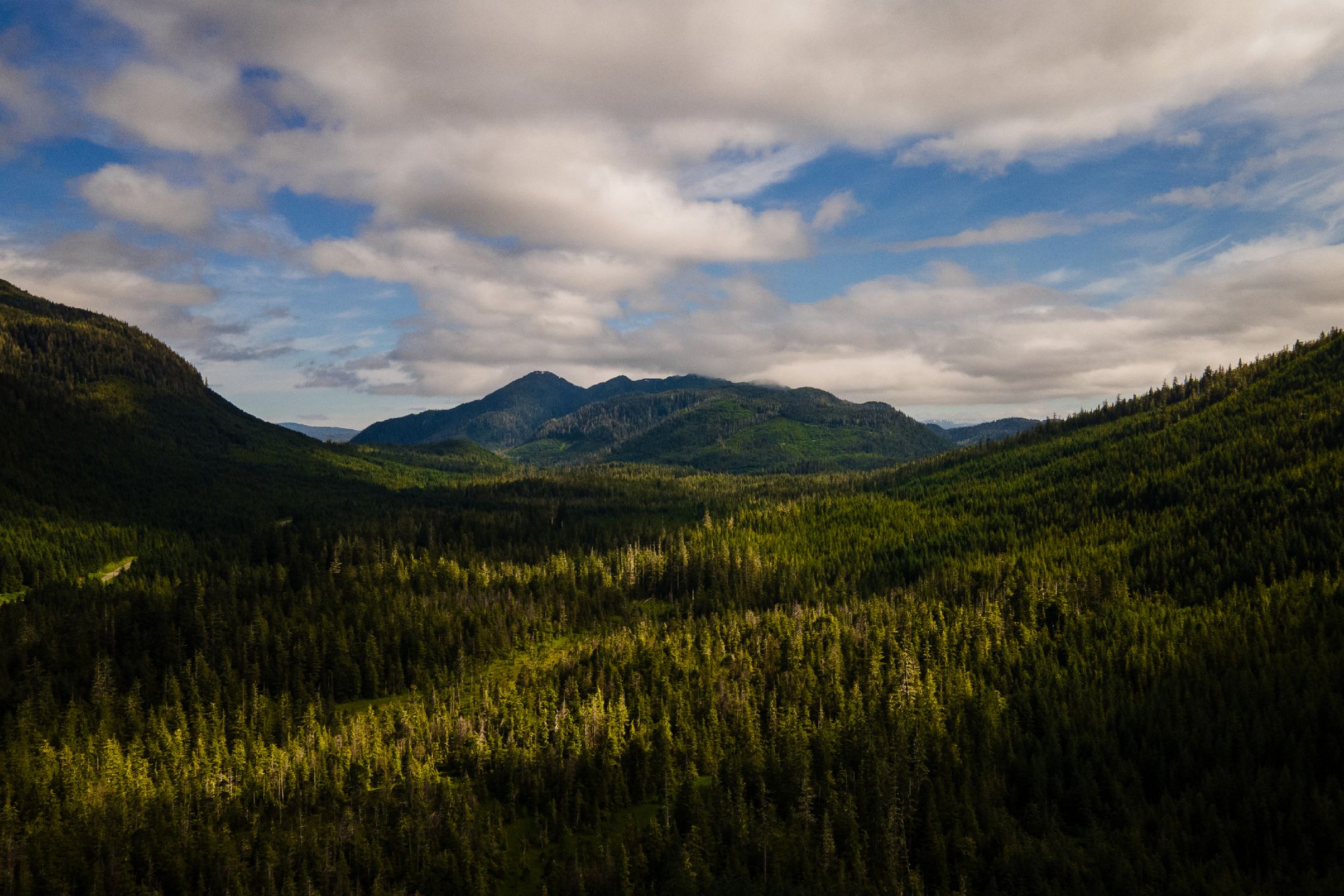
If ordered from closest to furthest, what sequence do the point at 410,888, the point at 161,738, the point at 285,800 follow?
the point at 410,888 < the point at 285,800 < the point at 161,738

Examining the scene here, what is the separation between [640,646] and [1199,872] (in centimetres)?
10436

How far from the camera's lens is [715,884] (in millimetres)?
81625

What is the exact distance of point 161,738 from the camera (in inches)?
4697

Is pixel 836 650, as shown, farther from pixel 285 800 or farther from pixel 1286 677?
pixel 285 800

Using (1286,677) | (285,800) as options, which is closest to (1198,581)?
(1286,677)

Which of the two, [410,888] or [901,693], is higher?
[901,693]

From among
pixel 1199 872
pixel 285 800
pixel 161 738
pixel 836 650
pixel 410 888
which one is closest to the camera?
pixel 1199 872

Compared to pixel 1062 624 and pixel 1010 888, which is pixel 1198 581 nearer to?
pixel 1062 624

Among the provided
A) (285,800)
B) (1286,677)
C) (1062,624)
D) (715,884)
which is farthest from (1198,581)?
(285,800)

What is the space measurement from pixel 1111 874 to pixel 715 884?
47.9 m

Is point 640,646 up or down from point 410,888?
up

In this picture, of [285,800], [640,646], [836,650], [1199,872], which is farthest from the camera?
[640,646]

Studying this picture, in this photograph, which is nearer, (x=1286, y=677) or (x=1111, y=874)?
(x=1111, y=874)

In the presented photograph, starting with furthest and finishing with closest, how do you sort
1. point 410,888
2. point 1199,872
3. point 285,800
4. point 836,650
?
1. point 836,650
2. point 285,800
3. point 410,888
4. point 1199,872
